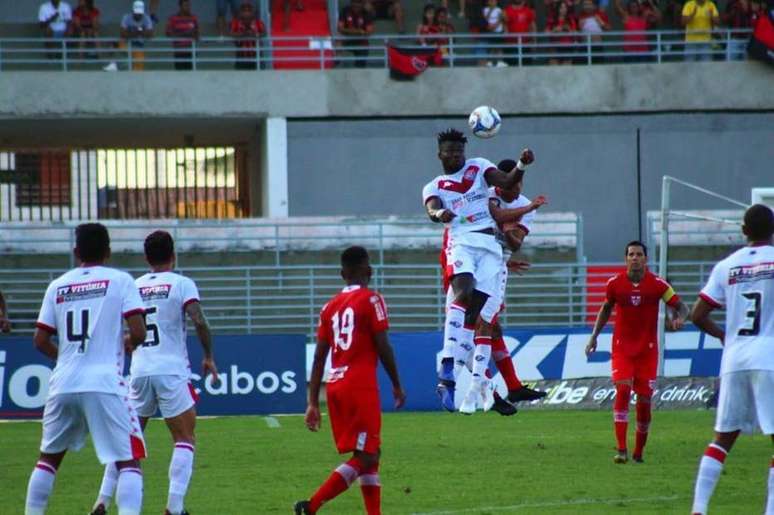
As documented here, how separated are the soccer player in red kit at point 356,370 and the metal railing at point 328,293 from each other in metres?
19.9

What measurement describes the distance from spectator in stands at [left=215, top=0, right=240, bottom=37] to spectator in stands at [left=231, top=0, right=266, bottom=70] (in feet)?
2.60

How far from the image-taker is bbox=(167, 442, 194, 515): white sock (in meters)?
11.5

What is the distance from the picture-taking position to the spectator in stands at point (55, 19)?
35.2 meters

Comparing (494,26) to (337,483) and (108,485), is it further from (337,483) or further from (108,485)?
(337,483)

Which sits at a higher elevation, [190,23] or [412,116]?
[190,23]

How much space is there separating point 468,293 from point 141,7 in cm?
2246

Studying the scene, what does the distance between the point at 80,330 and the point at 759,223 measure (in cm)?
466

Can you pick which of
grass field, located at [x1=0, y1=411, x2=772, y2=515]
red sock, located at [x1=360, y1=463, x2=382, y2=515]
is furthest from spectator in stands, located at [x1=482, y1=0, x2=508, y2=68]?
red sock, located at [x1=360, y1=463, x2=382, y2=515]

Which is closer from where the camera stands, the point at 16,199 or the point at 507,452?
the point at 507,452

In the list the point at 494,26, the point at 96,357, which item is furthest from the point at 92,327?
the point at 494,26

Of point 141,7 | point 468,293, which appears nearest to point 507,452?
point 468,293

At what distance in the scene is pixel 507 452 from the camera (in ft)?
57.3

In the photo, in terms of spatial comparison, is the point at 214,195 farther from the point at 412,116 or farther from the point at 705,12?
the point at 705,12

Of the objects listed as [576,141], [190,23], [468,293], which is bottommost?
[468,293]
